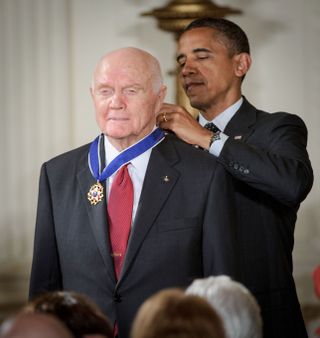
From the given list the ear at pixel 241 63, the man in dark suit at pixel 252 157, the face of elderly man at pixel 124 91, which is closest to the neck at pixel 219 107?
the man in dark suit at pixel 252 157

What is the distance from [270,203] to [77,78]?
8.37 ft

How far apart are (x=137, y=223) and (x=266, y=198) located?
1.95 feet

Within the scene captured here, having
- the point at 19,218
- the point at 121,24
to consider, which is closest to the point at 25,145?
the point at 19,218

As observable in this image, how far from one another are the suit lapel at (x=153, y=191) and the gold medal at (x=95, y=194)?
127 millimetres

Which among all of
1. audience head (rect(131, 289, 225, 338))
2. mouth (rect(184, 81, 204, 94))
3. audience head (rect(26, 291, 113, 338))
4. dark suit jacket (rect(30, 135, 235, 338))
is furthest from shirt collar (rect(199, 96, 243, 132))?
audience head (rect(131, 289, 225, 338))

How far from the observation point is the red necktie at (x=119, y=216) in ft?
9.37

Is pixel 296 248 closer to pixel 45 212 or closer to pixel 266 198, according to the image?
pixel 266 198

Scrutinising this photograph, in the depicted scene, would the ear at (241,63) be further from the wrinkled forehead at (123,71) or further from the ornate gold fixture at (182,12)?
the ornate gold fixture at (182,12)

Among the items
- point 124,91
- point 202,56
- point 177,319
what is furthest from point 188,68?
point 177,319

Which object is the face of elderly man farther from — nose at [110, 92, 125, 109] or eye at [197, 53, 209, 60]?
eye at [197, 53, 209, 60]

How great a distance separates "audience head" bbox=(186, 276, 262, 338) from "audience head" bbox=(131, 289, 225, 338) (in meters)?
0.23

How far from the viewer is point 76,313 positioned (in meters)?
1.98

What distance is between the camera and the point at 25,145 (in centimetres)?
550

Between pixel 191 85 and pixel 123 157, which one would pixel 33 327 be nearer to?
pixel 123 157
